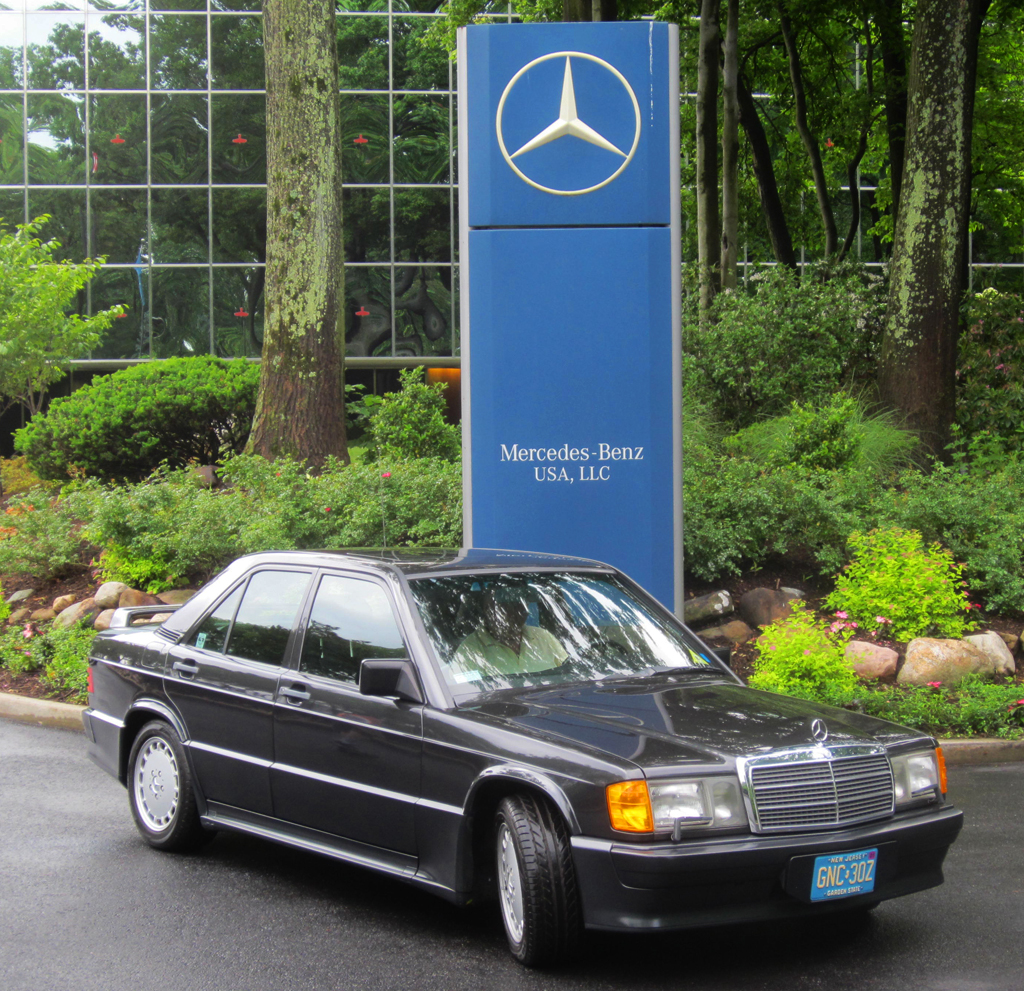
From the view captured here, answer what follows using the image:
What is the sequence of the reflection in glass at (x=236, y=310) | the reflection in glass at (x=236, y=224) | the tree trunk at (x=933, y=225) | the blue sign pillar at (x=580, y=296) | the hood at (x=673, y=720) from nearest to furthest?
the hood at (x=673, y=720) → the blue sign pillar at (x=580, y=296) → the tree trunk at (x=933, y=225) → the reflection in glass at (x=236, y=224) → the reflection in glass at (x=236, y=310)

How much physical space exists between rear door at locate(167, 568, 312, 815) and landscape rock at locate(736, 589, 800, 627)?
5.12 m

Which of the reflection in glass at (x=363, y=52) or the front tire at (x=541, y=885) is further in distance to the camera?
the reflection in glass at (x=363, y=52)

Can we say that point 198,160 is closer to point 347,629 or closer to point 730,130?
point 730,130

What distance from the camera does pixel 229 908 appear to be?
16.9 ft

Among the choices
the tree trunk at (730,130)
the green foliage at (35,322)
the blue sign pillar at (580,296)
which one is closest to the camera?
the blue sign pillar at (580,296)

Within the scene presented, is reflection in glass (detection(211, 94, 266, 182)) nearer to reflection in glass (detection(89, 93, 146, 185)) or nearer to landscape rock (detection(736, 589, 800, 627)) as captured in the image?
reflection in glass (detection(89, 93, 146, 185))

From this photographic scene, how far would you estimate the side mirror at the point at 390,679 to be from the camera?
185 inches

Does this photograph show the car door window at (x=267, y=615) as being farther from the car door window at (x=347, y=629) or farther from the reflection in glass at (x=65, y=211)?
the reflection in glass at (x=65, y=211)

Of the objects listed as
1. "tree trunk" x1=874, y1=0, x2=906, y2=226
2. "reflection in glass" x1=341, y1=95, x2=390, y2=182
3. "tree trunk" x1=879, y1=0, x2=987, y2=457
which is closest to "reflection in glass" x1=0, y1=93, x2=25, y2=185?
"reflection in glass" x1=341, y1=95, x2=390, y2=182

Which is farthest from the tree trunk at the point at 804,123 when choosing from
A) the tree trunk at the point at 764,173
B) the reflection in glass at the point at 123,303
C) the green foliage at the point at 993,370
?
the reflection in glass at the point at 123,303

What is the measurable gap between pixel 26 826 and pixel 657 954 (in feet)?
12.4

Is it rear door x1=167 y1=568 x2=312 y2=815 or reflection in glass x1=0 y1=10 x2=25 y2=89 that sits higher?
reflection in glass x1=0 y1=10 x2=25 y2=89

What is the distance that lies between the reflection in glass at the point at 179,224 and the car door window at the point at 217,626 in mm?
26175

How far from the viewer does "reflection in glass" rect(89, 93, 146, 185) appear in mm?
30188
